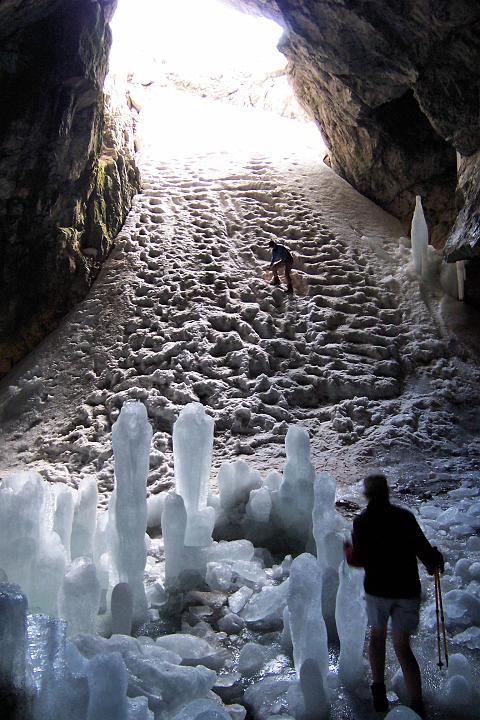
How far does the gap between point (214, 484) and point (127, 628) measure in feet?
10.9

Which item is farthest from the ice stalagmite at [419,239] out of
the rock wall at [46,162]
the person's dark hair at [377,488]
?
the person's dark hair at [377,488]

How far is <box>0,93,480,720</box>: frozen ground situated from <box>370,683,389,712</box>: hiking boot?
152 centimetres

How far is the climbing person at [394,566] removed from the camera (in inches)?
121

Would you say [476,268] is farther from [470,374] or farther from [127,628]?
[127,628]

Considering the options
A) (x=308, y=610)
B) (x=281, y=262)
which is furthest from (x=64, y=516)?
(x=281, y=262)

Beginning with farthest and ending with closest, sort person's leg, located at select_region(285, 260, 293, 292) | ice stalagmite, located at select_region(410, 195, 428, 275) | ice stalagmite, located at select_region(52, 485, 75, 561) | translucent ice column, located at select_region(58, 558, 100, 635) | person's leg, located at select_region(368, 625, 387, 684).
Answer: ice stalagmite, located at select_region(410, 195, 428, 275)
person's leg, located at select_region(285, 260, 293, 292)
ice stalagmite, located at select_region(52, 485, 75, 561)
translucent ice column, located at select_region(58, 558, 100, 635)
person's leg, located at select_region(368, 625, 387, 684)

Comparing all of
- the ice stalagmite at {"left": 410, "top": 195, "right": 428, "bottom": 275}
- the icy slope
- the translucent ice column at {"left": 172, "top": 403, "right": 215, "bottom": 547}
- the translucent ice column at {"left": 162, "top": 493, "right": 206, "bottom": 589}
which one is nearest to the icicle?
the icy slope

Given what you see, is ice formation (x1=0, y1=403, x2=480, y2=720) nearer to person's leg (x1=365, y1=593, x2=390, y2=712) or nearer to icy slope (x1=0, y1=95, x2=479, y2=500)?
person's leg (x1=365, y1=593, x2=390, y2=712)

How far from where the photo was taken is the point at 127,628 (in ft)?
13.2

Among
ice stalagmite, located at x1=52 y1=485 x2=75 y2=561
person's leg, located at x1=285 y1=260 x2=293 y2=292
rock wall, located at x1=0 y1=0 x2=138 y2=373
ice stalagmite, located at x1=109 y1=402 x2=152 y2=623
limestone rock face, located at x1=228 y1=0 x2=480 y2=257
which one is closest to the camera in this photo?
ice stalagmite, located at x1=109 y1=402 x2=152 y2=623

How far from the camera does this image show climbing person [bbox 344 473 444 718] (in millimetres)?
3064

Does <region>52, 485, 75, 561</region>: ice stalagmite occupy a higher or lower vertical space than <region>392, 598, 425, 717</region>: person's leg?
lower

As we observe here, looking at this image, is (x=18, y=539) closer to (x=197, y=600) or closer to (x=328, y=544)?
(x=197, y=600)

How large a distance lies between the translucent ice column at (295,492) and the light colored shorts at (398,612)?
2410 millimetres
